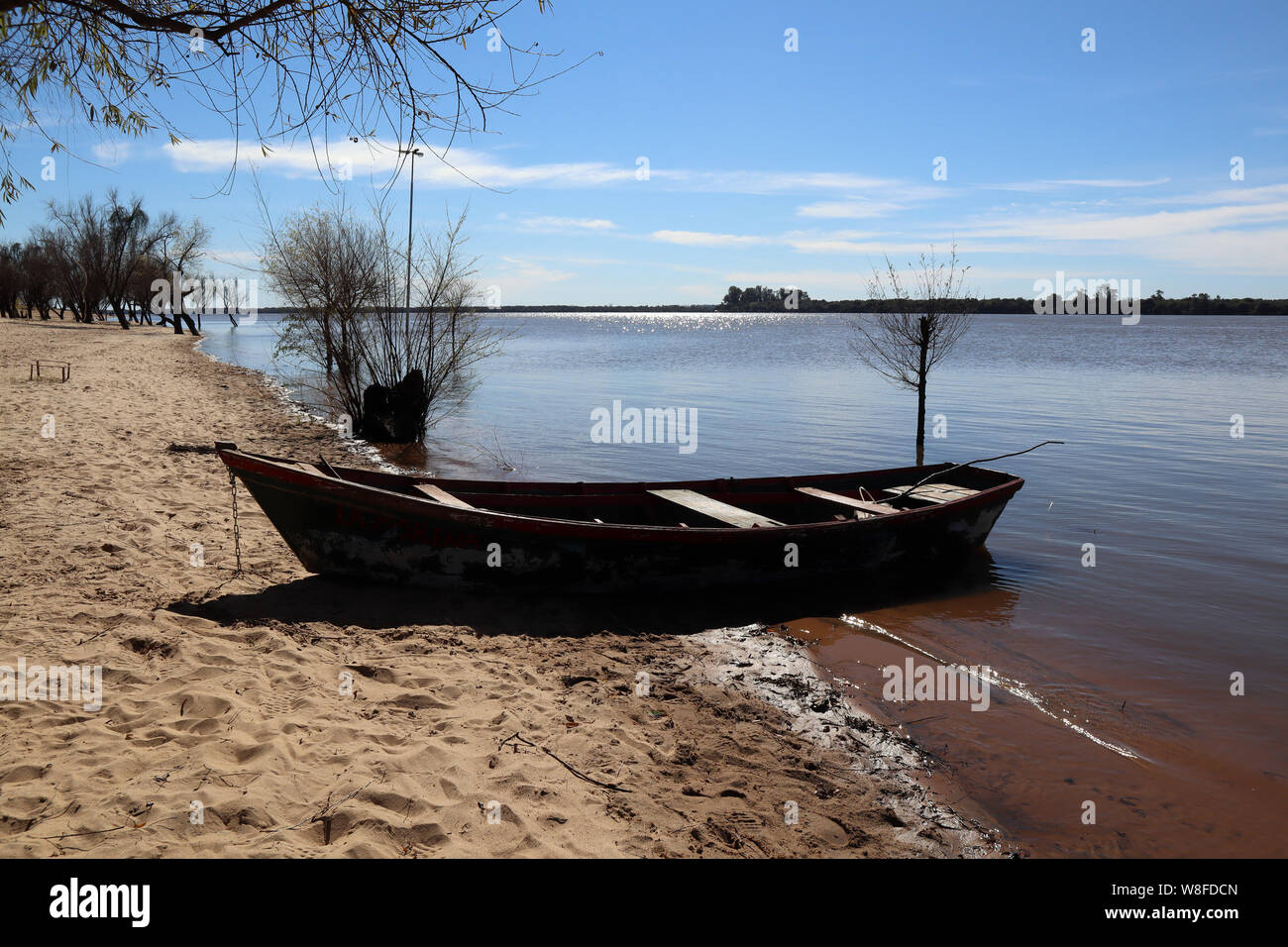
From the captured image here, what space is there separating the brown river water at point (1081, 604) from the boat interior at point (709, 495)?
3.84 ft

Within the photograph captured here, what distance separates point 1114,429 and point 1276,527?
10.5 meters

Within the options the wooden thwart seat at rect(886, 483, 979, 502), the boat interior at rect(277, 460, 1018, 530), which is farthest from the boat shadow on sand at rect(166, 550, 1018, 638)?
the wooden thwart seat at rect(886, 483, 979, 502)

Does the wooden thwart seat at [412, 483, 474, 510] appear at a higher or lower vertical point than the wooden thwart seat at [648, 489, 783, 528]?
higher

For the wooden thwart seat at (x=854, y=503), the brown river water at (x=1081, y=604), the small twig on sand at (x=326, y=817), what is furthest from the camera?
the wooden thwart seat at (x=854, y=503)

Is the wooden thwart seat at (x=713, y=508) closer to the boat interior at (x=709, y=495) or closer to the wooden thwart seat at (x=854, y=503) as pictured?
the boat interior at (x=709, y=495)

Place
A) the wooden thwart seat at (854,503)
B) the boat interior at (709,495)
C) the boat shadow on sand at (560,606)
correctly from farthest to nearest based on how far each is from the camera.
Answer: the wooden thwart seat at (854,503) → the boat interior at (709,495) → the boat shadow on sand at (560,606)

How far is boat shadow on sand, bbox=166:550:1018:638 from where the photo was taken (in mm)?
6699

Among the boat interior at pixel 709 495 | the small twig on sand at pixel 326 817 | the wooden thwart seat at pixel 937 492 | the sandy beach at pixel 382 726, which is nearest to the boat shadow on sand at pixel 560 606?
the sandy beach at pixel 382 726

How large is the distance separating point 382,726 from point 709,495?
5.95m

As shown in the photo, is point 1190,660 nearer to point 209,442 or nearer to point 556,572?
point 556,572

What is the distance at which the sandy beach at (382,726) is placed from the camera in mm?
3752

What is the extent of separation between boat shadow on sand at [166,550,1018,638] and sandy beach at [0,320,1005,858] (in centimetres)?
4

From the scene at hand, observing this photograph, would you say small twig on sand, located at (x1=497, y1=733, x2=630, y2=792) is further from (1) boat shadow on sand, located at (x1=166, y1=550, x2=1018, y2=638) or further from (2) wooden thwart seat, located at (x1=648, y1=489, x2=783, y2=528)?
(2) wooden thwart seat, located at (x1=648, y1=489, x2=783, y2=528)

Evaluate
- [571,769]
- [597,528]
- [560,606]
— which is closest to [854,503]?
[597,528]
